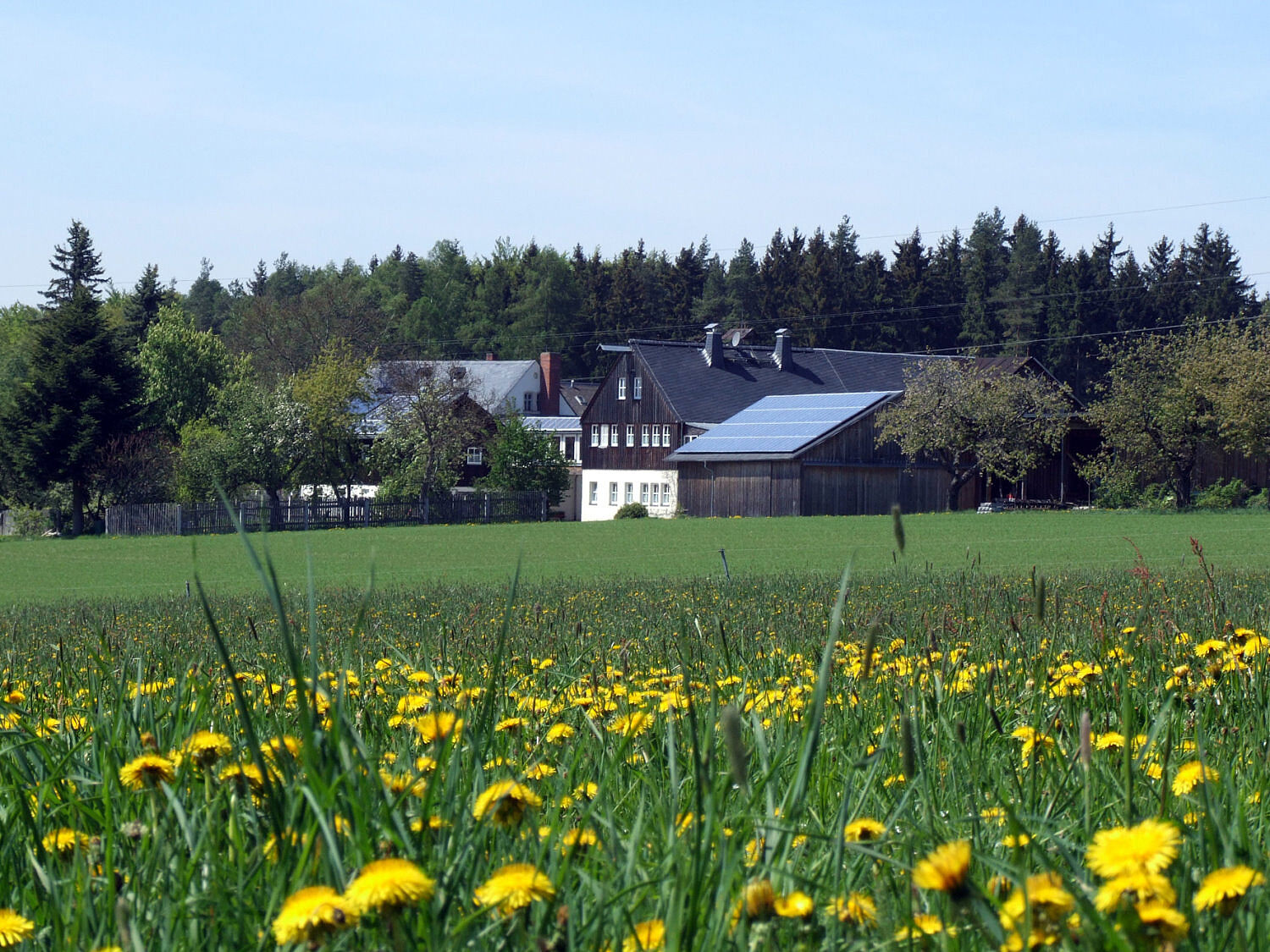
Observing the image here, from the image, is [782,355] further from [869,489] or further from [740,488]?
[740,488]

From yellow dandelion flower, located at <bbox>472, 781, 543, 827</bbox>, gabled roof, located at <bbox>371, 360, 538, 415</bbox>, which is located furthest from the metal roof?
yellow dandelion flower, located at <bbox>472, 781, 543, 827</bbox>

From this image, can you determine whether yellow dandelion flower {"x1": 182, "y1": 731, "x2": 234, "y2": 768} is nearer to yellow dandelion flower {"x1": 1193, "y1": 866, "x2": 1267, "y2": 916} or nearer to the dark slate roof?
yellow dandelion flower {"x1": 1193, "y1": 866, "x2": 1267, "y2": 916}

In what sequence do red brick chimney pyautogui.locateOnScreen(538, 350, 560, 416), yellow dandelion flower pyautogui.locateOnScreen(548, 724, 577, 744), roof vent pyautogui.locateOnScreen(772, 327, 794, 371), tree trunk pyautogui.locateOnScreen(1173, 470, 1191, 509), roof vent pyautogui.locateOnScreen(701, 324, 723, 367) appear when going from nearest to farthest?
yellow dandelion flower pyautogui.locateOnScreen(548, 724, 577, 744)
tree trunk pyautogui.locateOnScreen(1173, 470, 1191, 509)
roof vent pyautogui.locateOnScreen(701, 324, 723, 367)
roof vent pyautogui.locateOnScreen(772, 327, 794, 371)
red brick chimney pyautogui.locateOnScreen(538, 350, 560, 416)

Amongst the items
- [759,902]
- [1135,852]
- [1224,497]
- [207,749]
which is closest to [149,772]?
[207,749]

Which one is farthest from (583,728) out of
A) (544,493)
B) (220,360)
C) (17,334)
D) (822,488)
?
Result: (17,334)

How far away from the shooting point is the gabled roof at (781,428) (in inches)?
2432

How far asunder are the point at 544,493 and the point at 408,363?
17356 mm

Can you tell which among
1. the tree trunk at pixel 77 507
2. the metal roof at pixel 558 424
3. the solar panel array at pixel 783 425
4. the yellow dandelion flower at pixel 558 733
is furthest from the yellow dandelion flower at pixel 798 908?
the metal roof at pixel 558 424

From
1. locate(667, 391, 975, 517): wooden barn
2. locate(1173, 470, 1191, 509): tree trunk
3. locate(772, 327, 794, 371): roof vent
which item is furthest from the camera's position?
locate(772, 327, 794, 371): roof vent

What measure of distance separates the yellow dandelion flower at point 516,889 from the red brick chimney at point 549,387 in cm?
9817

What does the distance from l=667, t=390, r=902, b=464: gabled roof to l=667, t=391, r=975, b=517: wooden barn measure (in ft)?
0.14

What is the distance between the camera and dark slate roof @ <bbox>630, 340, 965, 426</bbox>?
243ft

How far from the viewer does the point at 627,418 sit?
248ft

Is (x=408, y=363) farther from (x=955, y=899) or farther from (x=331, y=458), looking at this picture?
(x=955, y=899)
